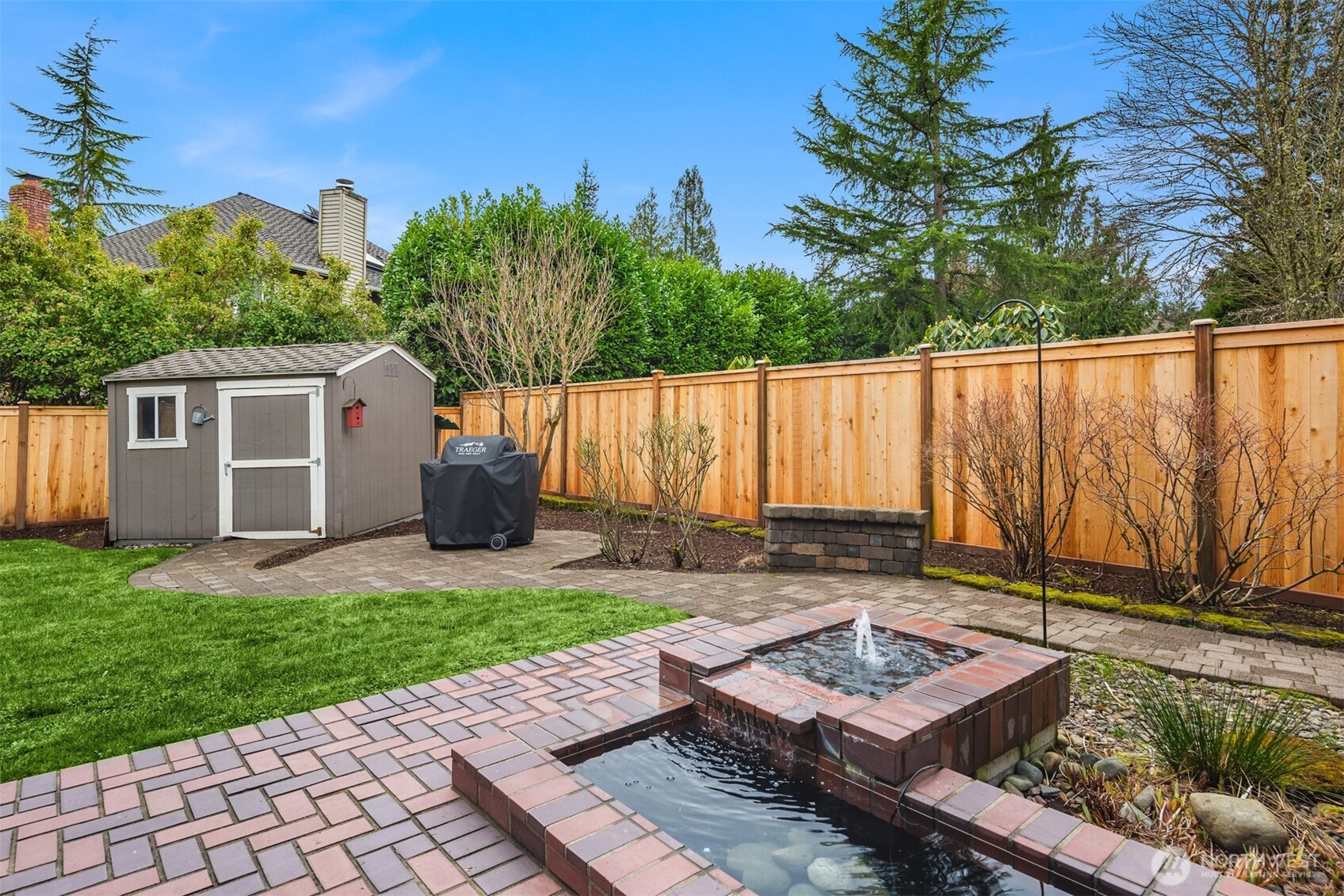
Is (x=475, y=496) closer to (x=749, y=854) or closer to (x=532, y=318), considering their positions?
(x=532, y=318)

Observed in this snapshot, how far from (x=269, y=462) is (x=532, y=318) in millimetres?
3684

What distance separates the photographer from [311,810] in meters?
2.22

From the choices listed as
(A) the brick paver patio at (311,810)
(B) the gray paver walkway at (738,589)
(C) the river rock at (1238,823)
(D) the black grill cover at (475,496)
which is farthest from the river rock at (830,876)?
(D) the black grill cover at (475,496)

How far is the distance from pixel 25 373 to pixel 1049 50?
1612 cm

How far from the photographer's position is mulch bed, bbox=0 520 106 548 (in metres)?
8.20

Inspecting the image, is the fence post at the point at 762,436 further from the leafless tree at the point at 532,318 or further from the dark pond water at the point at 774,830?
the dark pond water at the point at 774,830

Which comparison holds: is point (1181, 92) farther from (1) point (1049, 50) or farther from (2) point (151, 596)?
(2) point (151, 596)

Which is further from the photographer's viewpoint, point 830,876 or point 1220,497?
point 1220,497

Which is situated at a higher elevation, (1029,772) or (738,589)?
(738,589)

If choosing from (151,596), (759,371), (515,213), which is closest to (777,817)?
(151,596)

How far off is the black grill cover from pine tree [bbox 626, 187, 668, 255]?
2581cm

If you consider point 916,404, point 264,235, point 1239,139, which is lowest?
point 916,404

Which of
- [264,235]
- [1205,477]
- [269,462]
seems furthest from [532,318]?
[264,235]

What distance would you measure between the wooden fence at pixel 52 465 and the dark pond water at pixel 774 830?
32.6 feet
